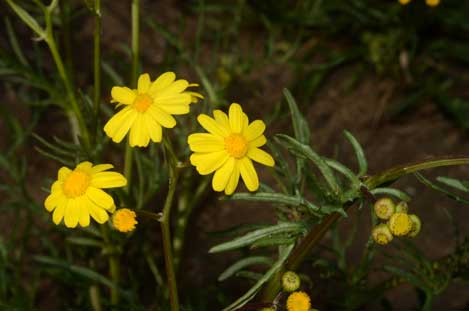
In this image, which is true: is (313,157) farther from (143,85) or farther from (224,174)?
(143,85)

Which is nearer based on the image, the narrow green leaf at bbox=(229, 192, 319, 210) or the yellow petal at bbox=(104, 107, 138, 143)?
the yellow petal at bbox=(104, 107, 138, 143)

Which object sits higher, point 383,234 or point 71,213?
point 71,213

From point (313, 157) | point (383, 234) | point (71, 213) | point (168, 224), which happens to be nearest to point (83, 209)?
point (71, 213)

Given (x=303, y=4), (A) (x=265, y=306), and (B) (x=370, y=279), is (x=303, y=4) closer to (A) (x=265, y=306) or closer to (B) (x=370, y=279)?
(B) (x=370, y=279)

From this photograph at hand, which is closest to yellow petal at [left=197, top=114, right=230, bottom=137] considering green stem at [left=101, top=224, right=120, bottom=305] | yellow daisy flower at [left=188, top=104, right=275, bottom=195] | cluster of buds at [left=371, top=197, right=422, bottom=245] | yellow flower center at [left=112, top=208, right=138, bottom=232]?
yellow daisy flower at [left=188, top=104, right=275, bottom=195]

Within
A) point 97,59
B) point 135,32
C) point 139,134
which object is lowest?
point 139,134

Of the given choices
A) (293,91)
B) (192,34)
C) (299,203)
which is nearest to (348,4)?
(293,91)

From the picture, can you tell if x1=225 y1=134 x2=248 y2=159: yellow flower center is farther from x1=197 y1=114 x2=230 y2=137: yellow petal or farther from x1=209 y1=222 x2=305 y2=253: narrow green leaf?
x1=209 y1=222 x2=305 y2=253: narrow green leaf
